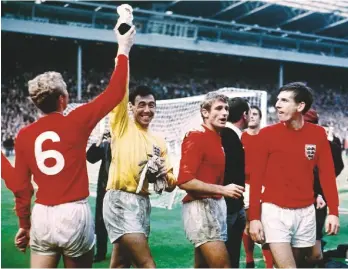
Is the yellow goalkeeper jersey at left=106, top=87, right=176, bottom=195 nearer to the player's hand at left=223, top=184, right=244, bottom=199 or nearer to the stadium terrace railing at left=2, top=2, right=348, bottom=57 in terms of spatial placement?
the player's hand at left=223, top=184, right=244, bottom=199

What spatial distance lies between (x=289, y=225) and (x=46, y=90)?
1.51 m

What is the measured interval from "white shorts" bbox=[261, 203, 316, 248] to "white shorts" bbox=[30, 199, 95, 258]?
1.04 meters

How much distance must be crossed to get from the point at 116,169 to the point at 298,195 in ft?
3.44

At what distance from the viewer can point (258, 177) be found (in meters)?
3.04

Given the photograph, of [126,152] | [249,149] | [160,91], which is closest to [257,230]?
[126,152]

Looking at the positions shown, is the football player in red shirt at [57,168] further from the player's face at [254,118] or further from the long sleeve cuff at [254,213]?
the player's face at [254,118]

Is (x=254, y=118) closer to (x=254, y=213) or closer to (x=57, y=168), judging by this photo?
(x=254, y=213)

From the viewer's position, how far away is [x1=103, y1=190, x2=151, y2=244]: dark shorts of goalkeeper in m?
3.05

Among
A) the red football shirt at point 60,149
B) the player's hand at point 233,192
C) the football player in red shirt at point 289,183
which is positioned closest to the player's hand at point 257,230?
the football player in red shirt at point 289,183

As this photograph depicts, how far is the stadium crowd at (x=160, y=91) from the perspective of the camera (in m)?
21.6

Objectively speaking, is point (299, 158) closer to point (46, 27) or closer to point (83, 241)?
point (83, 241)

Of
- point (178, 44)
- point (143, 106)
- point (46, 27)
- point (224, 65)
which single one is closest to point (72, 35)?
point (46, 27)

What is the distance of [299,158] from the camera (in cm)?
306

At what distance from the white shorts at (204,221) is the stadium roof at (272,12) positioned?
2413 cm
